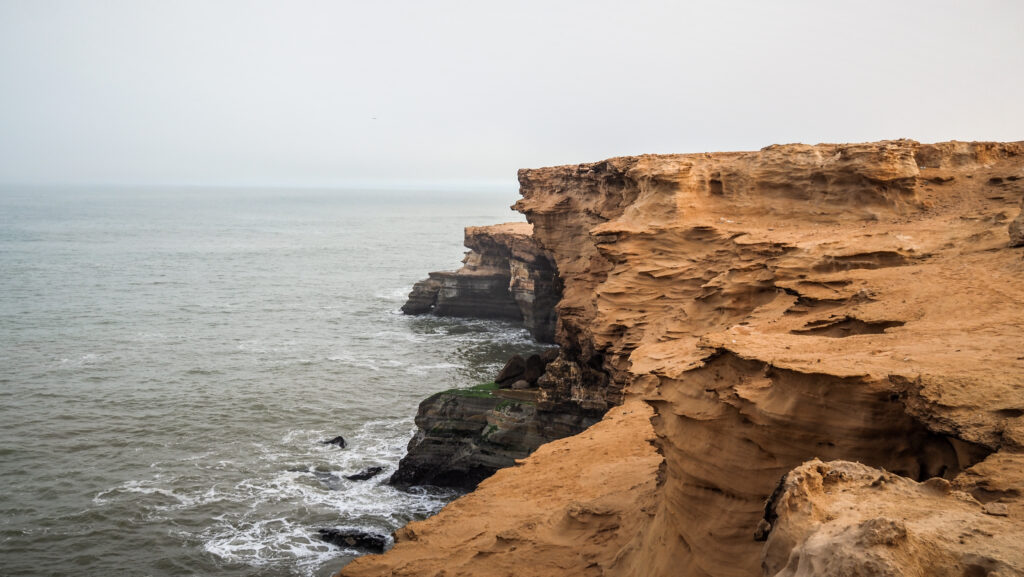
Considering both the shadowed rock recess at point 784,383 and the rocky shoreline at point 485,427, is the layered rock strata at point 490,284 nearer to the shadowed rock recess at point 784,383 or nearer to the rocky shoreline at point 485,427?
the rocky shoreline at point 485,427

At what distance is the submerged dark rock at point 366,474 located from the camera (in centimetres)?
2678

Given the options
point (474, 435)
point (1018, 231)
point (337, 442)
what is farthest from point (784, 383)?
point (337, 442)

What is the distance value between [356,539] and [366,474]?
4.63 meters

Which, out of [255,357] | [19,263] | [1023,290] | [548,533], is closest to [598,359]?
[548,533]

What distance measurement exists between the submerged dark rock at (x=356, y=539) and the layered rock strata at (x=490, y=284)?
82.9 ft

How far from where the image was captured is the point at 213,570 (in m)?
20.8

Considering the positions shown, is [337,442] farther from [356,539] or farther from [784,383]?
[784,383]

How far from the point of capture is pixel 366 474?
26.9 metres

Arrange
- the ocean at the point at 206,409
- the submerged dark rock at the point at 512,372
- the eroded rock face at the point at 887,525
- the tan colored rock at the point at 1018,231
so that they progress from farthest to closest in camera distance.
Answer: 1. the submerged dark rock at the point at 512,372
2. the ocean at the point at 206,409
3. the tan colored rock at the point at 1018,231
4. the eroded rock face at the point at 887,525

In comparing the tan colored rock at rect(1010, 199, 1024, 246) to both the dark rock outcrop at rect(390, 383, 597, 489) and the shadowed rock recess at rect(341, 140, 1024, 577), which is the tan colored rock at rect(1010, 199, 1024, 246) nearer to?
the shadowed rock recess at rect(341, 140, 1024, 577)

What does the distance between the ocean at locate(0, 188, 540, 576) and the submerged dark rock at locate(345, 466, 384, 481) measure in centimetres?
27

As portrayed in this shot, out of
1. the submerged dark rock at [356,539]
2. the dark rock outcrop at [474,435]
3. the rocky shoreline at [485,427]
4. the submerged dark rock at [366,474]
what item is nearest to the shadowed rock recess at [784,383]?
the rocky shoreline at [485,427]

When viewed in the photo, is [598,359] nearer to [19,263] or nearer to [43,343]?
[43,343]

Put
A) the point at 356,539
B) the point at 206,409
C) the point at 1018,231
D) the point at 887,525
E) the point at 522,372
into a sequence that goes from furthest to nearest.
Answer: the point at 206,409 < the point at 522,372 < the point at 356,539 < the point at 1018,231 < the point at 887,525
